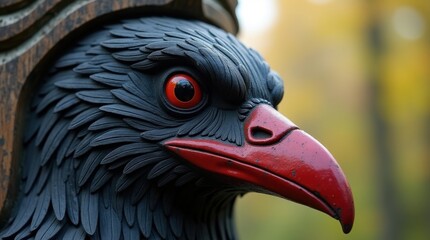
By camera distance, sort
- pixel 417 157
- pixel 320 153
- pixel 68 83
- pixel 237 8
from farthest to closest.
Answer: pixel 417 157
pixel 237 8
pixel 68 83
pixel 320 153

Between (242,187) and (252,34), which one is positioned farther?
(252,34)

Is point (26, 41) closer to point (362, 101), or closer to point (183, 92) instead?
point (183, 92)

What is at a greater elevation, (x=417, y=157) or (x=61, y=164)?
(x=61, y=164)

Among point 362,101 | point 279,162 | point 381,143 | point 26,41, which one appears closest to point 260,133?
point 279,162

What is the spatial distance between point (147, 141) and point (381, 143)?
4893mm

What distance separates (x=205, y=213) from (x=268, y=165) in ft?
0.62

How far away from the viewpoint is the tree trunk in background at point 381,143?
5.48 meters

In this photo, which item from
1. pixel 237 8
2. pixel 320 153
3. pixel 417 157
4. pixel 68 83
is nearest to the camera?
pixel 320 153

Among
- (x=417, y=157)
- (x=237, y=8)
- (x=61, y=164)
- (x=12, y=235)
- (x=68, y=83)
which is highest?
(x=237, y=8)

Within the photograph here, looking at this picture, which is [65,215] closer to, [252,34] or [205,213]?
[205,213]

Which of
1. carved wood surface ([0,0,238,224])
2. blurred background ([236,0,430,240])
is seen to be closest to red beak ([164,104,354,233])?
carved wood surface ([0,0,238,224])

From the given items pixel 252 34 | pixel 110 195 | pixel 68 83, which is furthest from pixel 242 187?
pixel 252 34

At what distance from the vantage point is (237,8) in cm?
144

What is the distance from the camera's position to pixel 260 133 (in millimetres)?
1022
